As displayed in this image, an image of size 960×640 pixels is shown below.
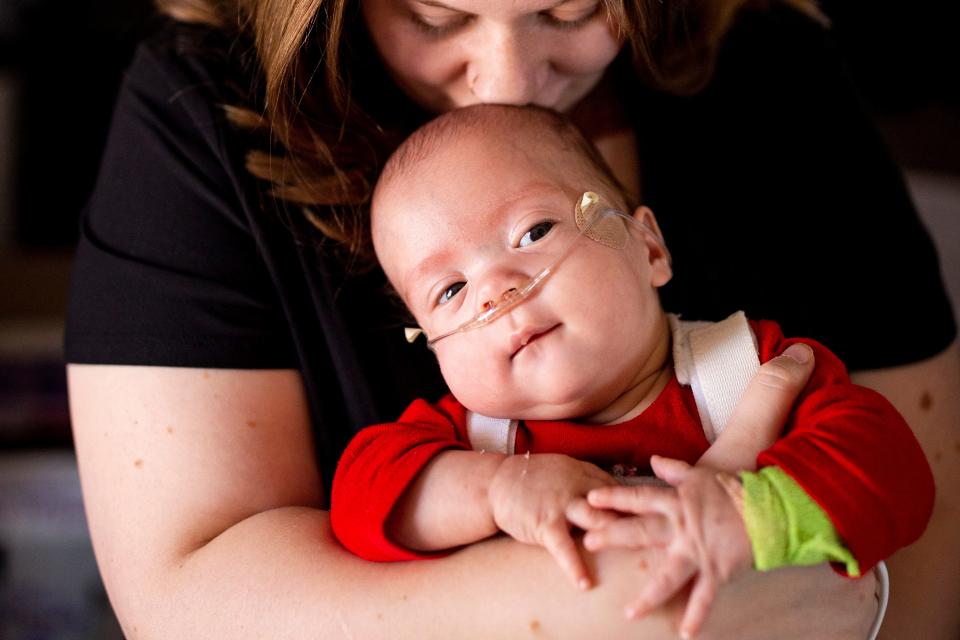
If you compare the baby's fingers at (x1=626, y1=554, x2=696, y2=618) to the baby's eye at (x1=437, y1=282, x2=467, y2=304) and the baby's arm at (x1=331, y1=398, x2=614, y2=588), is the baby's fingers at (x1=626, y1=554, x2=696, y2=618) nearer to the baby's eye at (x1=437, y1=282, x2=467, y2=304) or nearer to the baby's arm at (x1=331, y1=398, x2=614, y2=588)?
the baby's arm at (x1=331, y1=398, x2=614, y2=588)

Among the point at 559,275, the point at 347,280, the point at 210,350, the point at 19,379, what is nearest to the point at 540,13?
the point at 559,275

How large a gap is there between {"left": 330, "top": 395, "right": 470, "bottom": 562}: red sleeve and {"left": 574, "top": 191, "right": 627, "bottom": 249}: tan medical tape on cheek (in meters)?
0.30

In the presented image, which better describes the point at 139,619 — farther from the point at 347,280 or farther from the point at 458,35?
the point at 458,35

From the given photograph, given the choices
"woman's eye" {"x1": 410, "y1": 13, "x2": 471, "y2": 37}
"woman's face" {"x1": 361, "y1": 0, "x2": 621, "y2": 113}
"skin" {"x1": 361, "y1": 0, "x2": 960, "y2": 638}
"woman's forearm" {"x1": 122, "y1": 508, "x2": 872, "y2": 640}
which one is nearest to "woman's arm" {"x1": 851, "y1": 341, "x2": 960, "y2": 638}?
"skin" {"x1": 361, "y1": 0, "x2": 960, "y2": 638}

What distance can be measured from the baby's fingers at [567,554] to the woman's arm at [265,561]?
0.02 meters

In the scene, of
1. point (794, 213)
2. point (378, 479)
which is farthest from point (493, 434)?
point (794, 213)

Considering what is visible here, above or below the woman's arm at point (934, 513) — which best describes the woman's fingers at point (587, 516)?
above

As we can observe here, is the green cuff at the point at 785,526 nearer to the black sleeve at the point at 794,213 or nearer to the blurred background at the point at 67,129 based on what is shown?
the black sleeve at the point at 794,213

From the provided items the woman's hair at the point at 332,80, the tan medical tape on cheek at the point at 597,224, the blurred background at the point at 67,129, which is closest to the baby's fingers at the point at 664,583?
the tan medical tape on cheek at the point at 597,224

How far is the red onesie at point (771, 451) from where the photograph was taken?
0.89 m

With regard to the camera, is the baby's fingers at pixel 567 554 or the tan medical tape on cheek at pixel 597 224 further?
the tan medical tape on cheek at pixel 597 224

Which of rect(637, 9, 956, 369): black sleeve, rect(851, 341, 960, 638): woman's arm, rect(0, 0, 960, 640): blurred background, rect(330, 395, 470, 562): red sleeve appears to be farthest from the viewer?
rect(0, 0, 960, 640): blurred background

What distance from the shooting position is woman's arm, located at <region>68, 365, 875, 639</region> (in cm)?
95

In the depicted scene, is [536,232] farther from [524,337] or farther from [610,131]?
[610,131]
